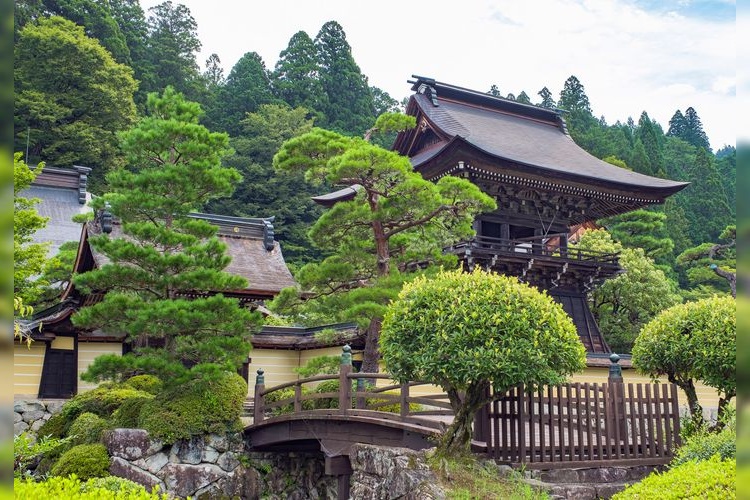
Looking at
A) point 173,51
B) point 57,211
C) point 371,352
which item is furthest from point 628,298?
point 173,51

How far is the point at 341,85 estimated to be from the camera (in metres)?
47.4

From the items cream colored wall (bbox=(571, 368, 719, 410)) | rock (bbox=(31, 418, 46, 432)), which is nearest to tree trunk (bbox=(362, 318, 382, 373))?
cream colored wall (bbox=(571, 368, 719, 410))

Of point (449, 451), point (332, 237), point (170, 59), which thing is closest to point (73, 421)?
point (332, 237)

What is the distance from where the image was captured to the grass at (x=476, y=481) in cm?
877

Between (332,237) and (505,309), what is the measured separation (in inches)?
299

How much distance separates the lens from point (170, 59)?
152 feet

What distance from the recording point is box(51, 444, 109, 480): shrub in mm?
13156

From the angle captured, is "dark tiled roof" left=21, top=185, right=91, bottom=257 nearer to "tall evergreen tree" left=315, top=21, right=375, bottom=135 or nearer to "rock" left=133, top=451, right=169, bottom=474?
"rock" left=133, top=451, right=169, bottom=474

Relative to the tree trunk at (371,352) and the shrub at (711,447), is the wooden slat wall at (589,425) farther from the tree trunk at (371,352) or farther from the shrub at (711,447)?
the tree trunk at (371,352)

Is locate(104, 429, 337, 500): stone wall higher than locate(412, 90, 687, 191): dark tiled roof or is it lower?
lower

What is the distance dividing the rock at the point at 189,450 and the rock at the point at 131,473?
68 centimetres

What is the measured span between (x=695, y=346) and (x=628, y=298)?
17346 mm

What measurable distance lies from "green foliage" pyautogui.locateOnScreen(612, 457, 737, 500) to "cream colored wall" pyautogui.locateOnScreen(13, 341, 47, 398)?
1489cm

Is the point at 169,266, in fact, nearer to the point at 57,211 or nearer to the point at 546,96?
the point at 57,211
